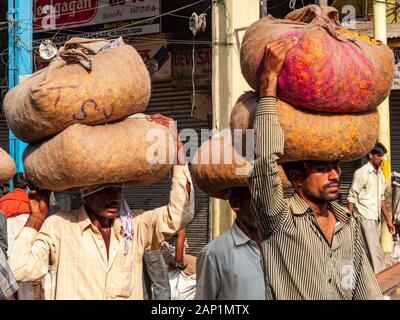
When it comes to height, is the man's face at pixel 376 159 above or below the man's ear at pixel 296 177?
below

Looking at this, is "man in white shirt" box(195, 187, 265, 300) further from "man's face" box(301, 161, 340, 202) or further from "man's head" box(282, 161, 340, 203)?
"man's face" box(301, 161, 340, 202)

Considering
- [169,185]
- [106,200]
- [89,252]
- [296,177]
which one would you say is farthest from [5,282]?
[169,185]

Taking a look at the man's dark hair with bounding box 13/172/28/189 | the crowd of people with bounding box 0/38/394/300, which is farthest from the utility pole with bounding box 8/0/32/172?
the crowd of people with bounding box 0/38/394/300

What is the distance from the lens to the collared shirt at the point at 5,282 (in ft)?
12.2

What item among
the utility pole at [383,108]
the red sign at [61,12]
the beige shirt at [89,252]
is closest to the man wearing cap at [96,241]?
the beige shirt at [89,252]

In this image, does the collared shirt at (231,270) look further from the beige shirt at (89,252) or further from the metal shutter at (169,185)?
the metal shutter at (169,185)

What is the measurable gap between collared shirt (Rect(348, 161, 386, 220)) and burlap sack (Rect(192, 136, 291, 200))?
5645 mm

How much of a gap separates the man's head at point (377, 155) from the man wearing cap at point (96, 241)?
5595mm

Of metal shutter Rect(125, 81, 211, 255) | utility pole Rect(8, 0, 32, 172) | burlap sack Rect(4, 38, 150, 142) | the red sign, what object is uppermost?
the red sign

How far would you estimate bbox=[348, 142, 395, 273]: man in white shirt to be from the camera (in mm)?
9992

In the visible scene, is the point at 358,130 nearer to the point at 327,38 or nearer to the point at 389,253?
the point at 327,38

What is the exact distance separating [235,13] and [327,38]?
254 inches
